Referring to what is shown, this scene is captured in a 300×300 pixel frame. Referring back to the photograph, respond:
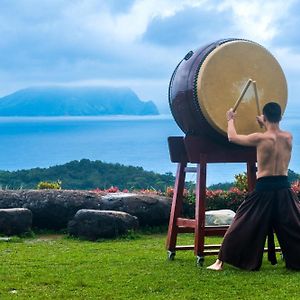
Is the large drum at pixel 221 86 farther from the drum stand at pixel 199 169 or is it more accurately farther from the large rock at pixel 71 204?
the large rock at pixel 71 204

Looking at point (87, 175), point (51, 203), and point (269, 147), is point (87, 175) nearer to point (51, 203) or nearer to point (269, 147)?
point (51, 203)

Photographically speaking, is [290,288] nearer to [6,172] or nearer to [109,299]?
[109,299]

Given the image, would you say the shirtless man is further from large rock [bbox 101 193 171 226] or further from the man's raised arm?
large rock [bbox 101 193 171 226]

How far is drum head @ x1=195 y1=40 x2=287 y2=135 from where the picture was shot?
9688 mm

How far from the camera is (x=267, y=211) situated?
360 inches

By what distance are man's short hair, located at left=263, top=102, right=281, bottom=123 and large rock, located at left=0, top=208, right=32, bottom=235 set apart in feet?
18.5

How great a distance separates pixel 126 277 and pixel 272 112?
2.47 m

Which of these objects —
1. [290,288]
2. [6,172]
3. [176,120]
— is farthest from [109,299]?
[6,172]

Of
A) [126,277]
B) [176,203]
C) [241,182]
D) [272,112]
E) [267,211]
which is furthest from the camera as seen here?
[241,182]

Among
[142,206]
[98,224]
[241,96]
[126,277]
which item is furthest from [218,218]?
[126,277]

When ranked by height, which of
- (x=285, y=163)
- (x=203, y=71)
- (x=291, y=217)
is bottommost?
(x=291, y=217)

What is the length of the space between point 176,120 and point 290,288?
9.80 feet

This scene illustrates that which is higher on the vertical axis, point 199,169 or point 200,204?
point 199,169

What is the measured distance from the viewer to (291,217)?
9.08m
